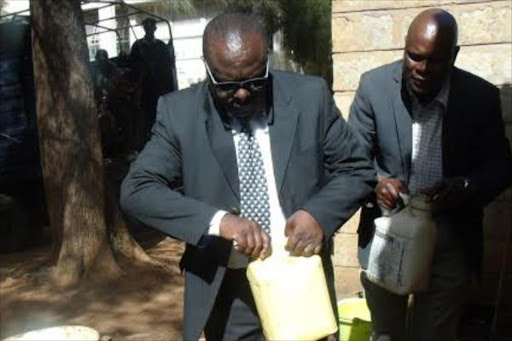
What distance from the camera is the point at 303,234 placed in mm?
2090

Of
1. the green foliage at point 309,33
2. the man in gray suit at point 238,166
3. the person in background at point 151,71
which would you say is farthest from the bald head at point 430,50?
the green foliage at point 309,33

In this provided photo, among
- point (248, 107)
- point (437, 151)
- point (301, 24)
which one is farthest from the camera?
point (301, 24)

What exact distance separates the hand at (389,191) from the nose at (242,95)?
2.80 feet

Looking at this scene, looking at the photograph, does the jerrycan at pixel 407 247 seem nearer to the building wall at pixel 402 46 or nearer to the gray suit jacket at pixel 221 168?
the gray suit jacket at pixel 221 168

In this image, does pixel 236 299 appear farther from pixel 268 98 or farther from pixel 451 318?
pixel 451 318

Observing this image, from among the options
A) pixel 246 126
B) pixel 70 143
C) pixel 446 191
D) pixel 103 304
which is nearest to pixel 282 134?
pixel 246 126

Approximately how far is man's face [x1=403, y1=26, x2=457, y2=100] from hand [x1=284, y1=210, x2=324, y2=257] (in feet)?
3.08

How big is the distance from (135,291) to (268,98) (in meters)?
4.00

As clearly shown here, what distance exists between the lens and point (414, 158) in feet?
9.59

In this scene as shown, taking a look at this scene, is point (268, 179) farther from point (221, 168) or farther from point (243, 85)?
point (243, 85)

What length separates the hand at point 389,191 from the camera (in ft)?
9.02

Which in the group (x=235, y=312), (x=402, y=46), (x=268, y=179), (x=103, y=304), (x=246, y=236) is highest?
(x=402, y=46)

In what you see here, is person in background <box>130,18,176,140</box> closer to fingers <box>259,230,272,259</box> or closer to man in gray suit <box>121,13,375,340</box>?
man in gray suit <box>121,13,375,340</box>

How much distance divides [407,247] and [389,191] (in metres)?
0.24
